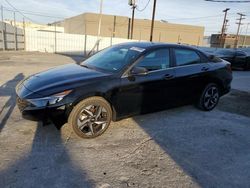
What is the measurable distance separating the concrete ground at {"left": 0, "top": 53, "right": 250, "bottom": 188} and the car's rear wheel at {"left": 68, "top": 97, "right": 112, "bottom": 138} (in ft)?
0.49

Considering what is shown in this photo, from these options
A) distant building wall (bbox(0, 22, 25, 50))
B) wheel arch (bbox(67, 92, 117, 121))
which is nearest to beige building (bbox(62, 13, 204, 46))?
distant building wall (bbox(0, 22, 25, 50))

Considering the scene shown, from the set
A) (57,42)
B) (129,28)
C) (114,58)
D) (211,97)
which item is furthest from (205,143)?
(129,28)

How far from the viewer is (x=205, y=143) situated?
166 inches

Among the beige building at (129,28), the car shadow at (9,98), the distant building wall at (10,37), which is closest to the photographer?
the car shadow at (9,98)

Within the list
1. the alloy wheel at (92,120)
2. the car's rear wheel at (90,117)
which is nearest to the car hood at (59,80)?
the car's rear wheel at (90,117)

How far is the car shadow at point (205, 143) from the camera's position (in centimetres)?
329

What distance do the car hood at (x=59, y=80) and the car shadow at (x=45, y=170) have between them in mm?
819

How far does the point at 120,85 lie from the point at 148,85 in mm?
628

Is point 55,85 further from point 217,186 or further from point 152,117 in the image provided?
point 217,186

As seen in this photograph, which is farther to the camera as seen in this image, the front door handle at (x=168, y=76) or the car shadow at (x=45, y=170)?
the front door handle at (x=168, y=76)

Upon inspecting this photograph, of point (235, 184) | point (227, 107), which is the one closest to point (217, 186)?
point (235, 184)

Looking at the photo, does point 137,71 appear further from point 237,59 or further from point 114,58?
point 237,59

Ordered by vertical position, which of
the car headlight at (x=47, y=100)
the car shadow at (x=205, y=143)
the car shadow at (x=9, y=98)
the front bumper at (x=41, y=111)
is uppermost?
the car headlight at (x=47, y=100)

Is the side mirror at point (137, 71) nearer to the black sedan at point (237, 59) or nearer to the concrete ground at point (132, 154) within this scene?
the concrete ground at point (132, 154)
